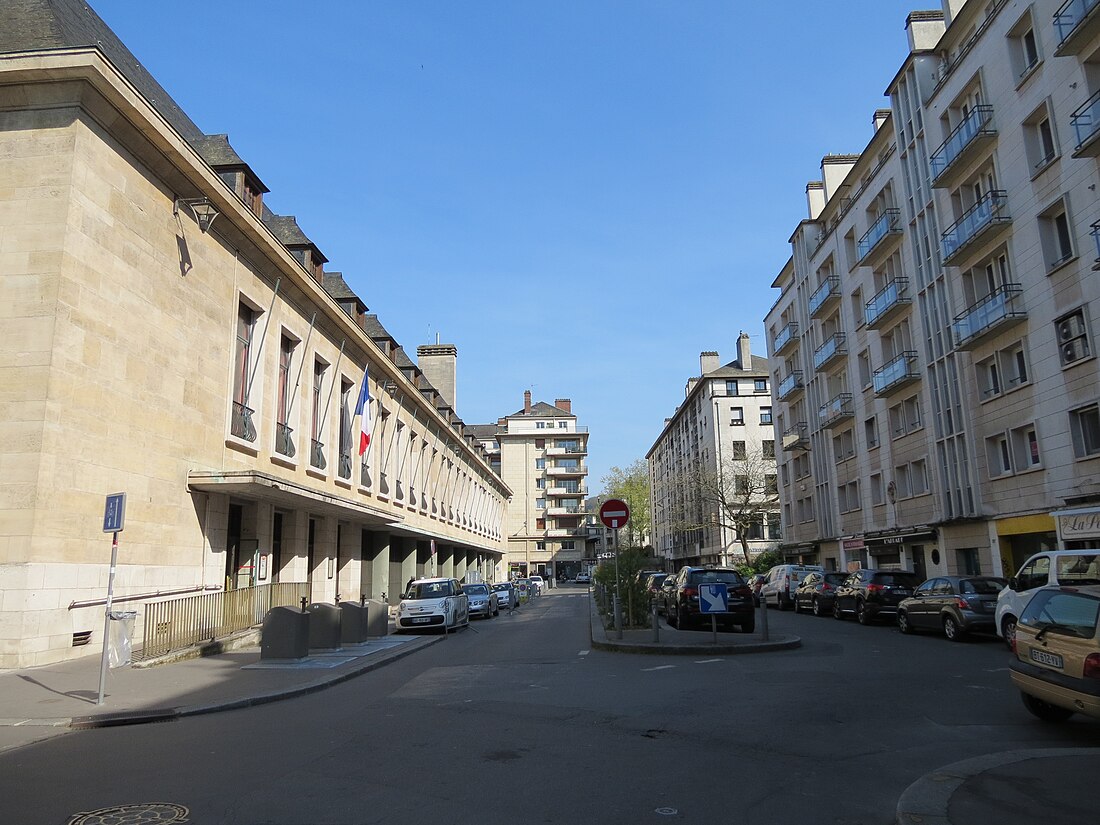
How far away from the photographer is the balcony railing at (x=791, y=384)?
4688 cm

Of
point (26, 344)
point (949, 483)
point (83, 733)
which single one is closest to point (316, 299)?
point (26, 344)

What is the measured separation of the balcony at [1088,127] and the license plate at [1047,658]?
1730 centimetres

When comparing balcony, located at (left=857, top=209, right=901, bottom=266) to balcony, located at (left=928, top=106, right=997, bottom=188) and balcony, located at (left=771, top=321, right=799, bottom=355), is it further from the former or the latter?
balcony, located at (left=771, top=321, right=799, bottom=355)

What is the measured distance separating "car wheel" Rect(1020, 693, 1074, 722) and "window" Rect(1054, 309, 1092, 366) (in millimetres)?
16057

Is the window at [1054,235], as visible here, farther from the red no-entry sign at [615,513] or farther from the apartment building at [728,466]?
the apartment building at [728,466]

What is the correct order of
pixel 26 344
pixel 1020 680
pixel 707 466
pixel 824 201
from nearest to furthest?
pixel 1020 680 → pixel 26 344 → pixel 824 201 → pixel 707 466

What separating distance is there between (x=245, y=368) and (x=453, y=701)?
14.1m

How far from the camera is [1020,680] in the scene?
27.2 ft

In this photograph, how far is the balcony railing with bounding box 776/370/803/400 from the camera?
46875 mm

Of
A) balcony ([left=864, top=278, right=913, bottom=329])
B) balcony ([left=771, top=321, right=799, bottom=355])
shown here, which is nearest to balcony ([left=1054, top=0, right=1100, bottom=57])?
balcony ([left=864, top=278, right=913, bottom=329])

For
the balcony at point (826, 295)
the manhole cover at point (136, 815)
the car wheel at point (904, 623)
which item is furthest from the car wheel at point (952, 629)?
the balcony at point (826, 295)

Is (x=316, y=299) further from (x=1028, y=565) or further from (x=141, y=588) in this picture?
(x=1028, y=565)

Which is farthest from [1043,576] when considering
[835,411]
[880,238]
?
[835,411]

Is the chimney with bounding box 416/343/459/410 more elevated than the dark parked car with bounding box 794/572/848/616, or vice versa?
the chimney with bounding box 416/343/459/410
